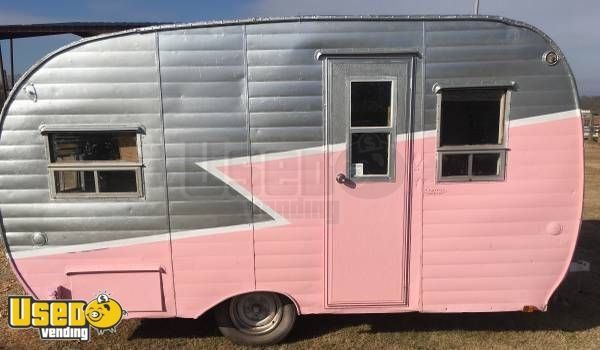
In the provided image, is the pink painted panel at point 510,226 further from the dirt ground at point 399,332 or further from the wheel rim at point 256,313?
the wheel rim at point 256,313

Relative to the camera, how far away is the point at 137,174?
A: 3.82 meters

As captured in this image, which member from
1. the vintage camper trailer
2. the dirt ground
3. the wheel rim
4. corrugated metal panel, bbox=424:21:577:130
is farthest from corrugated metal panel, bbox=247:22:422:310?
the dirt ground

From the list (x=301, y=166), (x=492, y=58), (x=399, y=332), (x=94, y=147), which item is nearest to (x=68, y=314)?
(x=94, y=147)

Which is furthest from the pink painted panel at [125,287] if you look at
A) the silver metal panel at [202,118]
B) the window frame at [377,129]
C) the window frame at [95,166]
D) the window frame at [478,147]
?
the window frame at [478,147]

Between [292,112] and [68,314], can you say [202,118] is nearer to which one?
[292,112]

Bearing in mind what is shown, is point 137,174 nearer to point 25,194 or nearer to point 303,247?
point 25,194

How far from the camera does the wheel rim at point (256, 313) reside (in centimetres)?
425

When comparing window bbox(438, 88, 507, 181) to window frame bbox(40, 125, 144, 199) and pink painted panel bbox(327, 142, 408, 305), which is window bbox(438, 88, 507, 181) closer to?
pink painted panel bbox(327, 142, 408, 305)

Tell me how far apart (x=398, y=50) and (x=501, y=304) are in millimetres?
2724

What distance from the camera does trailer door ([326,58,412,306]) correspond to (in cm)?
376

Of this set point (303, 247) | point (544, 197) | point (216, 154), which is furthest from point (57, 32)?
point (544, 197)

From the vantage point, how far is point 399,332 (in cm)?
457

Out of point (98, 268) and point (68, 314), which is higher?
point (98, 268)

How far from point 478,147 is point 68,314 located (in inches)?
170
